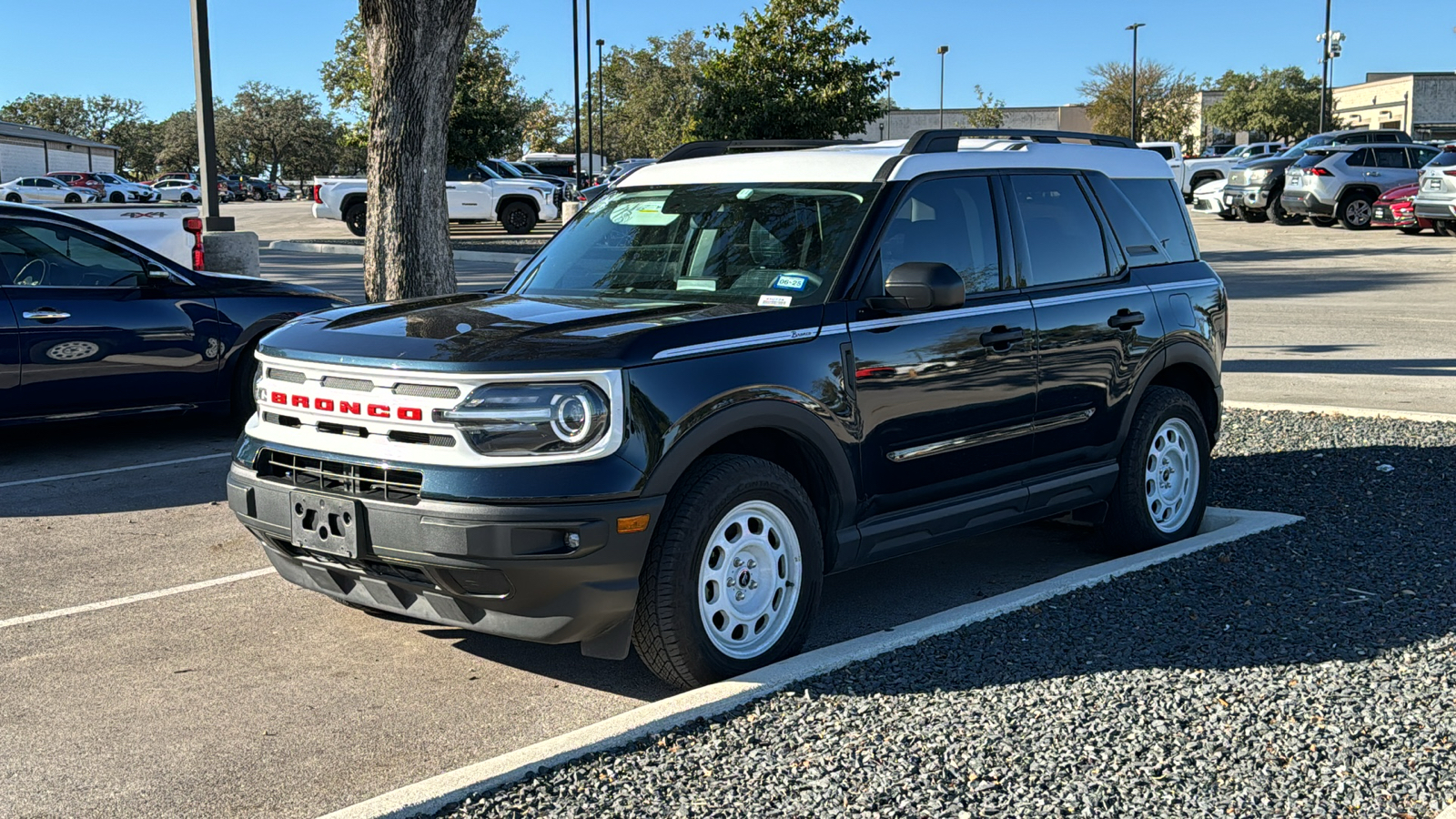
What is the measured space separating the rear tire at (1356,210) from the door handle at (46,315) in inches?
1148

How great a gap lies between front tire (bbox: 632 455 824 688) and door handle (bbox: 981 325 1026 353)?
3.79 ft

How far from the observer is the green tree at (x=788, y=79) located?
89.2 feet

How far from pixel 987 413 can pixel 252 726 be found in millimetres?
2903

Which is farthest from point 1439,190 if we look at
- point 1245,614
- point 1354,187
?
point 1245,614

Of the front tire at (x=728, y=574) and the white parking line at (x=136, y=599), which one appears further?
the white parking line at (x=136, y=599)

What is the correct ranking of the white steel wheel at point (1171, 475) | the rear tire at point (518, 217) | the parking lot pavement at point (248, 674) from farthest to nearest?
the rear tire at point (518, 217) < the white steel wheel at point (1171, 475) < the parking lot pavement at point (248, 674)

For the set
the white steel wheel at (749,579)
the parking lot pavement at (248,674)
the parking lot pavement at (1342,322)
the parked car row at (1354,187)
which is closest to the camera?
the parking lot pavement at (248,674)

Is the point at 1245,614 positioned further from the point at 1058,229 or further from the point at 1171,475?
the point at 1058,229

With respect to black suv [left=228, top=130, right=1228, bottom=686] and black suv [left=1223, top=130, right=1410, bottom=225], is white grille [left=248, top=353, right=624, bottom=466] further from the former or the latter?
black suv [left=1223, top=130, right=1410, bottom=225]

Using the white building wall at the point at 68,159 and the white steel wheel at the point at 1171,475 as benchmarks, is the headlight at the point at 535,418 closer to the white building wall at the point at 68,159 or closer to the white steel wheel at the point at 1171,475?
the white steel wheel at the point at 1171,475

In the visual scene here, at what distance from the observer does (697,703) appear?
424 centimetres

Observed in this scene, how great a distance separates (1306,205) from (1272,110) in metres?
54.0

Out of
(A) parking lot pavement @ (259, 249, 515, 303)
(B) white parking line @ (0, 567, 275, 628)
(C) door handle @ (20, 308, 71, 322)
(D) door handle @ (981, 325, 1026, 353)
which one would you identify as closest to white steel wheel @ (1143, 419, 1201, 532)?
(D) door handle @ (981, 325, 1026, 353)

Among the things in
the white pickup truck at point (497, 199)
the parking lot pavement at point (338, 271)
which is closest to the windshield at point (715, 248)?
the parking lot pavement at point (338, 271)
